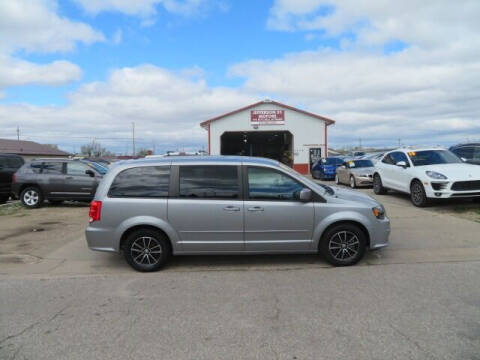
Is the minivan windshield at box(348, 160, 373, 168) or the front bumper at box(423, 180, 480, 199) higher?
the minivan windshield at box(348, 160, 373, 168)

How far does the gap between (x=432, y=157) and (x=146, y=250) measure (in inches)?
358

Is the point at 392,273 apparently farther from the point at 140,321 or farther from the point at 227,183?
the point at 140,321

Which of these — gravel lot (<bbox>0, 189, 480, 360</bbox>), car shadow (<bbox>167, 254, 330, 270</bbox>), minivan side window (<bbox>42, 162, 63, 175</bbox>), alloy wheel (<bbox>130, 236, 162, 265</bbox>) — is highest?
minivan side window (<bbox>42, 162, 63, 175</bbox>)

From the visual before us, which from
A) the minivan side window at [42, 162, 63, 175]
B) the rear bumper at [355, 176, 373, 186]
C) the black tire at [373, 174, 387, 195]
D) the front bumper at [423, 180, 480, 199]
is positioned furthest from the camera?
the rear bumper at [355, 176, 373, 186]

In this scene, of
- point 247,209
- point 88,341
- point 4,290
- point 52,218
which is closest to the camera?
point 88,341

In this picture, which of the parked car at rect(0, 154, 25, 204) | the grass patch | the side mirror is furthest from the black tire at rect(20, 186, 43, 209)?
the side mirror

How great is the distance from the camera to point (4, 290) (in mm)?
4945

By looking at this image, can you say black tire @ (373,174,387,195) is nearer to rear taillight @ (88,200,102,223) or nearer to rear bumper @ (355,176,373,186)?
rear bumper @ (355,176,373,186)

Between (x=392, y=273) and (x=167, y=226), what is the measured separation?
3295 mm

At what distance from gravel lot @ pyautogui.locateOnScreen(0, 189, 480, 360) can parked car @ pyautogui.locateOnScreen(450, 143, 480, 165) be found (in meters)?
7.00

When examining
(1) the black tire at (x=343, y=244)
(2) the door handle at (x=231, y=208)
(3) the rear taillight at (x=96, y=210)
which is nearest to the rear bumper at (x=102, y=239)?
(3) the rear taillight at (x=96, y=210)

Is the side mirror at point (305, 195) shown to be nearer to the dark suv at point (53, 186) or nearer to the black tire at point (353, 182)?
the dark suv at point (53, 186)

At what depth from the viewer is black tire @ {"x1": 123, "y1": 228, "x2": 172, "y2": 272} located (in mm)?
5523

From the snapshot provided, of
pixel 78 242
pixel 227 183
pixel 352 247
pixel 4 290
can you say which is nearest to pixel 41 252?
pixel 78 242
